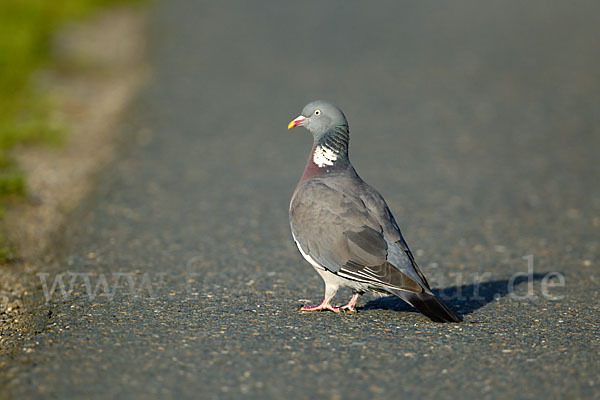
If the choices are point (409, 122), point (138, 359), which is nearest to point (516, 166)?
point (409, 122)

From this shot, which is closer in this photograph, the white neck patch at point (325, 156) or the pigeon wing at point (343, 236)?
the pigeon wing at point (343, 236)

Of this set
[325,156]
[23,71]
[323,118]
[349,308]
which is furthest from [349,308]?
[23,71]

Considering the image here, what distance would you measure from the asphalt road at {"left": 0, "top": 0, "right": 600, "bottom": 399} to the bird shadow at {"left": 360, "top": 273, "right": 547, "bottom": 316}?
3cm

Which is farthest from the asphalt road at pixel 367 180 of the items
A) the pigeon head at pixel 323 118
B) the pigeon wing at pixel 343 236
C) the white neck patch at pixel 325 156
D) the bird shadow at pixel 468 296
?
the pigeon head at pixel 323 118

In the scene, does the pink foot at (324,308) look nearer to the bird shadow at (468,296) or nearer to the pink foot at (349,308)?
the pink foot at (349,308)

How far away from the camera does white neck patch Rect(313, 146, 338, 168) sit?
210 inches

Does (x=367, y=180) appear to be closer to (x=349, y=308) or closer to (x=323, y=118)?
(x=323, y=118)

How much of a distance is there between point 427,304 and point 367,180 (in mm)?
3860

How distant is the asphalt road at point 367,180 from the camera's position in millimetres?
4246

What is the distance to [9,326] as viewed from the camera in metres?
5.11

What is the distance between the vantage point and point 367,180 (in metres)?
8.51

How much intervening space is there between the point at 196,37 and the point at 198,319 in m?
10.6

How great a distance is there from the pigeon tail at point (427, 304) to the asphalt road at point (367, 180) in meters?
0.13

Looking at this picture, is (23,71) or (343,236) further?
(23,71)
